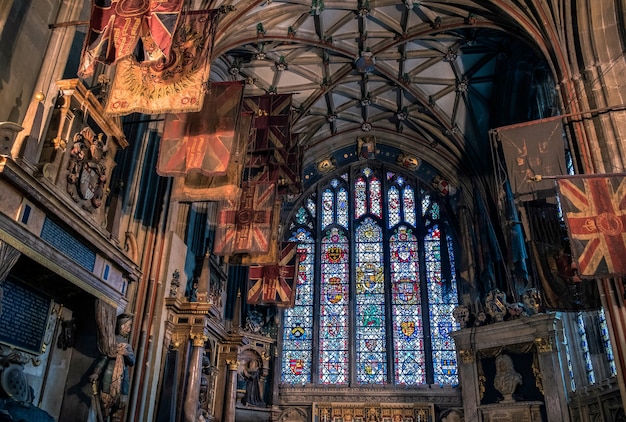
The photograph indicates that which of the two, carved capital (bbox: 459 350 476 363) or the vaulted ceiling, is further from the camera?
carved capital (bbox: 459 350 476 363)

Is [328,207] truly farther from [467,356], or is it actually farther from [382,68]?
[467,356]

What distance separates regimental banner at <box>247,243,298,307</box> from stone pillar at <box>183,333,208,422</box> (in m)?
2.91

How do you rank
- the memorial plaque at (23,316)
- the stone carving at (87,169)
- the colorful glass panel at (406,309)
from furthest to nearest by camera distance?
the colorful glass panel at (406,309) → the stone carving at (87,169) → the memorial plaque at (23,316)

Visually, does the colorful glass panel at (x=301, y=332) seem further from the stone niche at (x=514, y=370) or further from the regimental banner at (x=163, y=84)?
the regimental banner at (x=163, y=84)

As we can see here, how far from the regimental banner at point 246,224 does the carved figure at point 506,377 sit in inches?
298

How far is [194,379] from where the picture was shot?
11469mm

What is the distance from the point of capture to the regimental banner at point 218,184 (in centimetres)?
934

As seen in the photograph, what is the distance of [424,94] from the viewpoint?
59.7 feet

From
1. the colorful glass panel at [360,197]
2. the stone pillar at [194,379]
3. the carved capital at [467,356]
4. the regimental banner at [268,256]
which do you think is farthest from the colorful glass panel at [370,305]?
the stone pillar at [194,379]

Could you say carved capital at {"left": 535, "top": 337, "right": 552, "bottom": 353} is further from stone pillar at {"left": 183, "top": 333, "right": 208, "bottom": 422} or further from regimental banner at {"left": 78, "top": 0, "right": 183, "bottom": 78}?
regimental banner at {"left": 78, "top": 0, "right": 183, "bottom": 78}

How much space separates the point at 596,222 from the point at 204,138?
623cm

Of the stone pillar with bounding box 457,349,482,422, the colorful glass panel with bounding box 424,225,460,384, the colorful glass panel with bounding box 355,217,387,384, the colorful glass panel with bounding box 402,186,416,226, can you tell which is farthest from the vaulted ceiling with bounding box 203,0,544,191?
the stone pillar with bounding box 457,349,482,422

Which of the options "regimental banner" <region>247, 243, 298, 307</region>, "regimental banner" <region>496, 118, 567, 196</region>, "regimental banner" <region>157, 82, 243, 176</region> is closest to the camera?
"regimental banner" <region>157, 82, 243, 176</region>

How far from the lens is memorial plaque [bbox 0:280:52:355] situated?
267 inches
